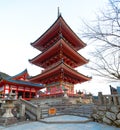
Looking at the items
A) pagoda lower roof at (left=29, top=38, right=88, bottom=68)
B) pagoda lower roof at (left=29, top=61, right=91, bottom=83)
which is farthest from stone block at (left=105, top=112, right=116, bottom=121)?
pagoda lower roof at (left=29, top=38, right=88, bottom=68)

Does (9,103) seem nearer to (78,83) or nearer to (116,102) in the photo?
(116,102)

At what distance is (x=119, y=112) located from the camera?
6336 millimetres

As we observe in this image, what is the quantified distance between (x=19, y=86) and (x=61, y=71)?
974 cm

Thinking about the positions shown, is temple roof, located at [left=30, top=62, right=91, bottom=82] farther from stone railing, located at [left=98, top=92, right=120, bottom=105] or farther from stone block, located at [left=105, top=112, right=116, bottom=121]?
stone block, located at [left=105, top=112, right=116, bottom=121]

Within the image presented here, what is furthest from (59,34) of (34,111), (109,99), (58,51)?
(109,99)

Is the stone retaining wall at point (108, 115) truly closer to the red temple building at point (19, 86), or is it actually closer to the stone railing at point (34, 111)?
the stone railing at point (34, 111)

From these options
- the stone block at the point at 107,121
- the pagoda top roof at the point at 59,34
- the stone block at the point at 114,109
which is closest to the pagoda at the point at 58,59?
the pagoda top roof at the point at 59,34

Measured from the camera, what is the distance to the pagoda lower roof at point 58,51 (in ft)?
58.5

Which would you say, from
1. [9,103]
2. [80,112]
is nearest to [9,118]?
[9,103]

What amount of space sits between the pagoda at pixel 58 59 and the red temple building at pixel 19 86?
3.50 metres

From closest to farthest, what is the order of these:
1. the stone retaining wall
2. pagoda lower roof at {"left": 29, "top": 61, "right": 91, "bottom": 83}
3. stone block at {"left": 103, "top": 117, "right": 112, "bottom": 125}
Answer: the stone retaining wall, stone block at {"left": 103, "top": 117, "right": 112, "bottom": 125}, pagoda lower roof at {"left": 29, "top": 61, "right": 91, "bottom": 83}

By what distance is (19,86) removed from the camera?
882 inches

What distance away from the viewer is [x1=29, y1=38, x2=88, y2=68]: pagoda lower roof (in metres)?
17.8

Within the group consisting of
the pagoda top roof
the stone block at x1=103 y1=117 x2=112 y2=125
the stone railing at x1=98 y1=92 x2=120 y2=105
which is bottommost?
the stone block at x1=103 y1=117 x2=112 y2=125
